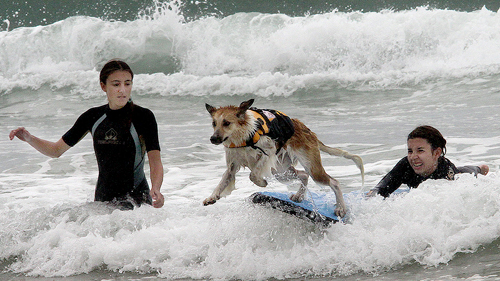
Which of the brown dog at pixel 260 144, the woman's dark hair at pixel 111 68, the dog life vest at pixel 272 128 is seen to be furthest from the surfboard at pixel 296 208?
the woman's dark hair at pixel 111 68

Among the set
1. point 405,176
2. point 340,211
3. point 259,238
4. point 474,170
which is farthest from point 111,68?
point 474,170

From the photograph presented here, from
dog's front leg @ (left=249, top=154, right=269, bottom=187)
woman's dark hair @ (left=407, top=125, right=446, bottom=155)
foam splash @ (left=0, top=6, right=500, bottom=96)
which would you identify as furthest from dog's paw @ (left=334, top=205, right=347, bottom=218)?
foam splash @ (left=0, top=6, right=500, bottom=96)

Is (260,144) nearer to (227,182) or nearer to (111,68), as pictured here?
(227,182)

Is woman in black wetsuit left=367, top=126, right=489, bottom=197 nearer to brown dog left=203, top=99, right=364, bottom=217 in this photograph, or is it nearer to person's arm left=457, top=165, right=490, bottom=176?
person's arm left=457, top=165, right=490, bottom=176

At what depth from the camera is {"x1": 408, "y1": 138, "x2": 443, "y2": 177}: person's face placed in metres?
5.02

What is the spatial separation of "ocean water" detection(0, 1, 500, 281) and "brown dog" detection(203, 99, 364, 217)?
38 cm

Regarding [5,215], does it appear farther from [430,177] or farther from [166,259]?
[430,177]

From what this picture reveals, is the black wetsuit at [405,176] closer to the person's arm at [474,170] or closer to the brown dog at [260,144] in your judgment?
the person's arm at [474,170]

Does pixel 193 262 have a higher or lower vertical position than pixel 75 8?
lower

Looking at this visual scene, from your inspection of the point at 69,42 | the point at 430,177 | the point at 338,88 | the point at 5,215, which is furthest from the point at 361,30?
the point at 5,215

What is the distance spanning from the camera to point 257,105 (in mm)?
14664

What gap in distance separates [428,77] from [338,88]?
2461mm

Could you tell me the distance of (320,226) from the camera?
456 centimetres

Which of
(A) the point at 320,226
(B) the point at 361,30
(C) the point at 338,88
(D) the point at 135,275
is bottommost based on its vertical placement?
(D) the point at 135,275
